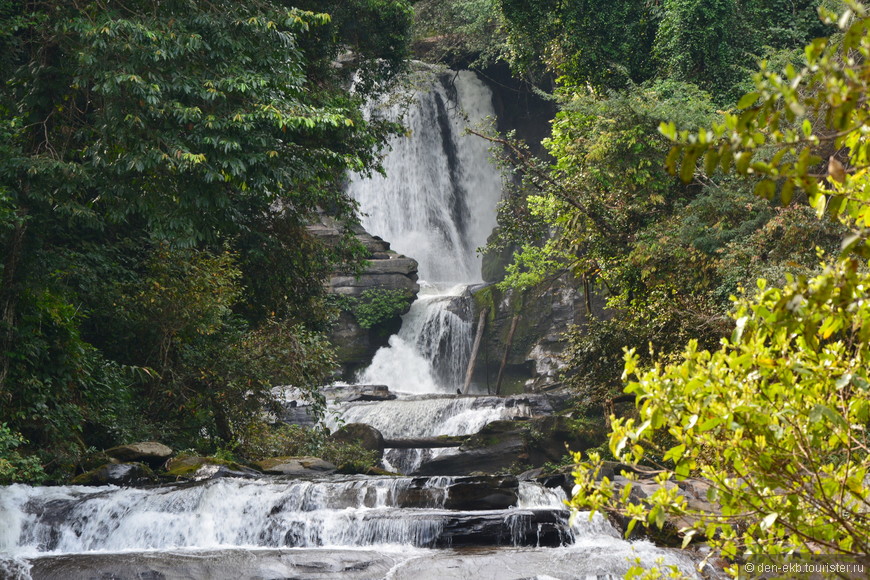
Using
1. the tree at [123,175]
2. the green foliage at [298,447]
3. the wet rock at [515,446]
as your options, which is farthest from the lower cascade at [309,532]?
the wet rock at [515,446]

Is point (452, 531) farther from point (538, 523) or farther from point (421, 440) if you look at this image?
point (421, 440)

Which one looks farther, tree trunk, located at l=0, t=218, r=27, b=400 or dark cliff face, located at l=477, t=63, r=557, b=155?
dark cliff face, located at l=477, t=63, r=557, b=155

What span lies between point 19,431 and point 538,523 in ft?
22.4

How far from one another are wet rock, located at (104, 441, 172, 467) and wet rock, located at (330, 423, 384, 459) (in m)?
5.97

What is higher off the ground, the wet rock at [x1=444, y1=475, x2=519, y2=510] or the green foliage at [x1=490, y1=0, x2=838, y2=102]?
the green foliage at [x1=490, y1=0, x2=838, y2=102]

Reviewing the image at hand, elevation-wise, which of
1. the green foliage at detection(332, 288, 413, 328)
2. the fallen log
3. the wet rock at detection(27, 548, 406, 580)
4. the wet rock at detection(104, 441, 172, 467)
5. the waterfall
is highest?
the waterfall

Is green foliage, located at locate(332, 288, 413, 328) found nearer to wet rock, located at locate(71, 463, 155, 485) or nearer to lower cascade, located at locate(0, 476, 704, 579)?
wet rock, located at locate(71, 463, 155, 485)

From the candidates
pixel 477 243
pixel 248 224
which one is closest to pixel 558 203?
pixel 248 224

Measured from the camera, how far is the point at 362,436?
1708 cm

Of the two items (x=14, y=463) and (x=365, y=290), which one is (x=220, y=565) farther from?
(x=365, y=290)

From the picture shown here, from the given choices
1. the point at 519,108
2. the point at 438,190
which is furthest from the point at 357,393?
the point at 519,108

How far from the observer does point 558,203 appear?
615 inches

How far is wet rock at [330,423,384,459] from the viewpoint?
17.0 m

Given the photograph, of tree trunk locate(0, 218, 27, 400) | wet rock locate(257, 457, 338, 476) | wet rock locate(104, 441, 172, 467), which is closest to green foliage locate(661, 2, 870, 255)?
tree trunk locate(0, 218, 27, 400)
